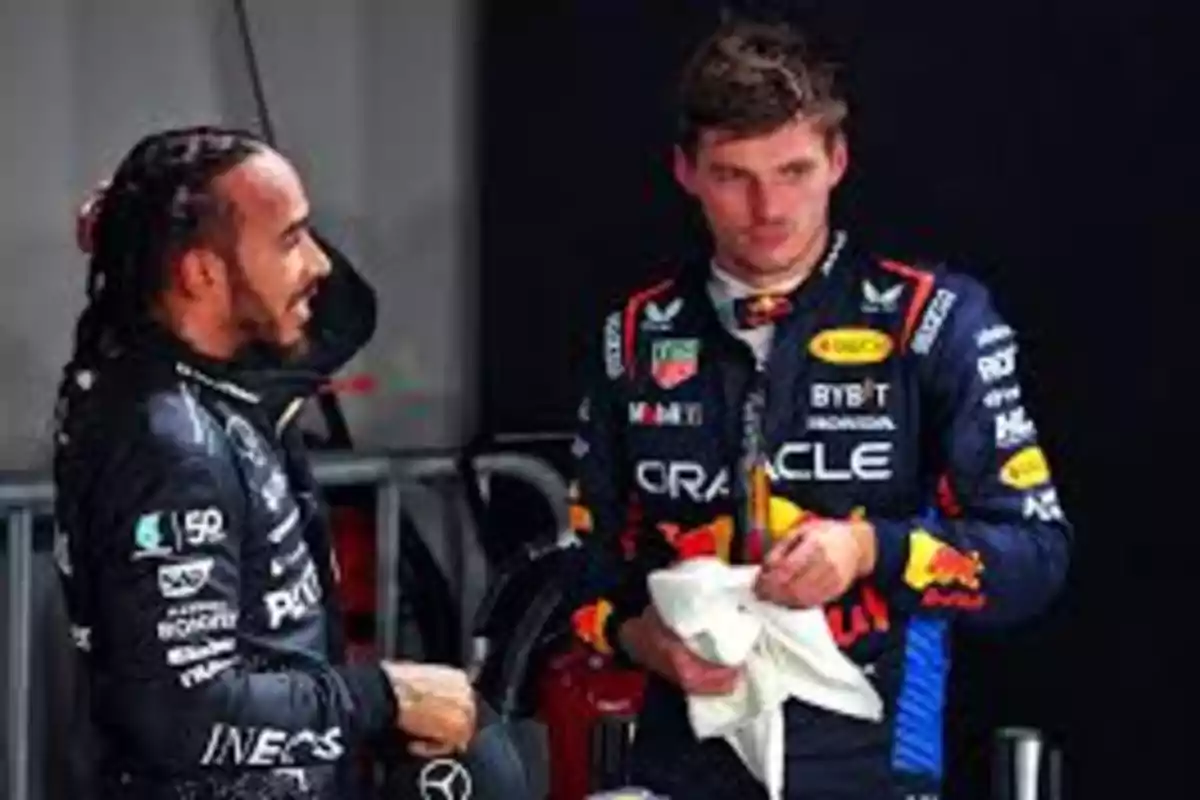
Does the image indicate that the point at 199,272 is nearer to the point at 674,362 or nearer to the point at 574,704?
the point at 674,362

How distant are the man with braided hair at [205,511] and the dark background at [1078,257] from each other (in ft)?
3.76

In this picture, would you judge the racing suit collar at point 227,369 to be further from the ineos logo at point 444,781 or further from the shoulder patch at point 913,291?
the shoulder patch at point 913,291

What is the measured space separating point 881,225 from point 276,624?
1.36m

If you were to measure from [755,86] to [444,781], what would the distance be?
0.66 m

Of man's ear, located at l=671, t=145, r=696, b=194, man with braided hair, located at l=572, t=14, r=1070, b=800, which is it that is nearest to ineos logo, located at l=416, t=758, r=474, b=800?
man with braided hair, located at l=572, t=14, r=1070, b=800

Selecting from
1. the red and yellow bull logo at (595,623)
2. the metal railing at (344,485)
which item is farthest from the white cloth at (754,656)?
the metal railing at (344,485)

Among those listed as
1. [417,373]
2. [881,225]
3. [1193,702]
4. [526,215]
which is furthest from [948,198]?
[417,373]

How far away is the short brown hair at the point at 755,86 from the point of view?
207 cm

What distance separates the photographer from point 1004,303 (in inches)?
120

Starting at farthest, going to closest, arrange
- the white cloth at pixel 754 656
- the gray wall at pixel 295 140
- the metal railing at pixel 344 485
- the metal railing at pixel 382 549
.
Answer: the gray wall at pixel 295 140 < the metal railing at pixel 344 485 < the metal railing at pixel 382 549 < the white cloth at pixel 754 656

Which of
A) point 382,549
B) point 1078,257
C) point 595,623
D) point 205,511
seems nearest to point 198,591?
point 205,511

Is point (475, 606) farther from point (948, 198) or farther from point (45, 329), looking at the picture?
point (948, 198)

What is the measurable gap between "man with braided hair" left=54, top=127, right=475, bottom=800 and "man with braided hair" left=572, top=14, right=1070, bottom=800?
9.1 inches

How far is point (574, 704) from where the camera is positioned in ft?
11.3
